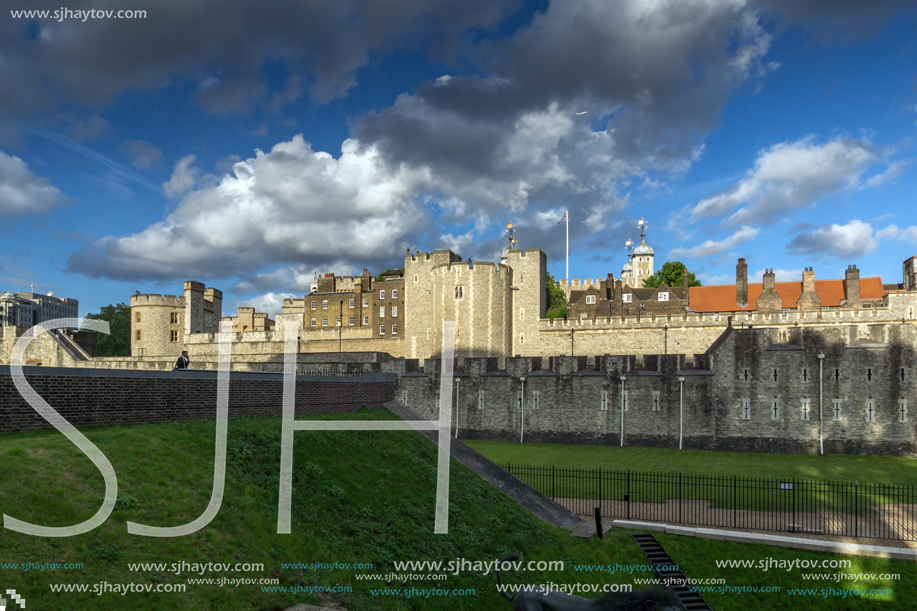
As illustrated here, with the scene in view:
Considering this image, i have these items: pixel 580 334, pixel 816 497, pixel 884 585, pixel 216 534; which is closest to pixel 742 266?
pixel 580 334

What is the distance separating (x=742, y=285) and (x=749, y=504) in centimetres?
3727

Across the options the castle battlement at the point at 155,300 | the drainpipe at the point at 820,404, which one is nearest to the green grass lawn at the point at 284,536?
the drainpipe at the point at 820,404

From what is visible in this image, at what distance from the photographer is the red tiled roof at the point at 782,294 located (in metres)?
48.3

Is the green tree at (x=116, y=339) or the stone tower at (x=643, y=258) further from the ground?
the stone tower at (x=643, y=258)

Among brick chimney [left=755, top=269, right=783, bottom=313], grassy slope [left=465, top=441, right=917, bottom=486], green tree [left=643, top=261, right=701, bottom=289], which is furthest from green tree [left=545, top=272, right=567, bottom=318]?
grassy slope [left=465, top=441, right=917, bottom=486]

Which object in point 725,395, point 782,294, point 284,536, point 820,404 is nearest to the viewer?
point 284,536

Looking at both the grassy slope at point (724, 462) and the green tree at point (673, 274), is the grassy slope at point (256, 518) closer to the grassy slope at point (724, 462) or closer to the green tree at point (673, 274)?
the grassy slope at point (724, 462)

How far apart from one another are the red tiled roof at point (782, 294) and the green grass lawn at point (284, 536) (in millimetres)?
39564

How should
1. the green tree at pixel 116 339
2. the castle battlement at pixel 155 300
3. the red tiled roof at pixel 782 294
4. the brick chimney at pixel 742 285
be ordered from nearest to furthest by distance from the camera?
the red tiled roof at pixel 782 294 → the brick chimney at pixel 742 285 → the castle battlement at pixel 155 300 → the green tree at pixel 116 339

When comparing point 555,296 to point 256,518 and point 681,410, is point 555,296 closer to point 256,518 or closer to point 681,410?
point 681,410

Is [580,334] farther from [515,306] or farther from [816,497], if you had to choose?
[816,497]

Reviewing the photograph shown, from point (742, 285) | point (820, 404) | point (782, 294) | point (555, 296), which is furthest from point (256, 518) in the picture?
point (555, 296)

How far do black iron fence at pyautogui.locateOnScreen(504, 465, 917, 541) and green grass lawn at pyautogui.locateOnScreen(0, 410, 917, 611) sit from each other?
6.33 feet

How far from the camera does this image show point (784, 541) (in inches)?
559
